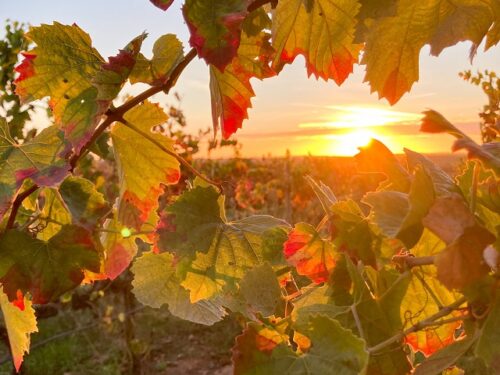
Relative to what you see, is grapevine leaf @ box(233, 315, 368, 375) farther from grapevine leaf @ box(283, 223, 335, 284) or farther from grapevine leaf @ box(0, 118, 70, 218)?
grapevine leaf @ box(0, 118, 70, 218)

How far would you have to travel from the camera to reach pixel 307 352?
680 millimetres

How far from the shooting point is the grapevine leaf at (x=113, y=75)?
87 centimetres

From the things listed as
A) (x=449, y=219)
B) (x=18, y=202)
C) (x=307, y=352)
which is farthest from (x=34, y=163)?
(x=449, y=219)

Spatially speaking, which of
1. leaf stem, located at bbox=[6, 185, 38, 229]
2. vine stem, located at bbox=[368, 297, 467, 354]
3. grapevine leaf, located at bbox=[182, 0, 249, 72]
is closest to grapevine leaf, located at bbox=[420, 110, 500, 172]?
vine stem, located at bbox=[368, 297, 467, 354]

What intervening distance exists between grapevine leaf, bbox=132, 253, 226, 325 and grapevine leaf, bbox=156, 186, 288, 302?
10 centimetres

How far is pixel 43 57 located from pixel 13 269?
1.13ft

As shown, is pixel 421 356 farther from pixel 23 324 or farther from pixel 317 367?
pixel 23 324

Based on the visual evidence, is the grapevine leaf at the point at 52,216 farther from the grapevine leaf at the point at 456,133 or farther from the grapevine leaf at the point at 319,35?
the grapevine leaf at the point at 456,133

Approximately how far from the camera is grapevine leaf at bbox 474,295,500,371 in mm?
606

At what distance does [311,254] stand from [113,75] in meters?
0.36

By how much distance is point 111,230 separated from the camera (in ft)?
Result: 3.93

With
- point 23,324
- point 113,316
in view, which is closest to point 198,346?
point 113,316

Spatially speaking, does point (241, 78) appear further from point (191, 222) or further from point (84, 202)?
point (84, 202)

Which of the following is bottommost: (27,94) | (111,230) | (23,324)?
(23,324)
